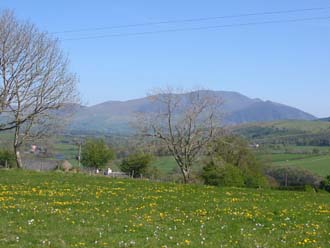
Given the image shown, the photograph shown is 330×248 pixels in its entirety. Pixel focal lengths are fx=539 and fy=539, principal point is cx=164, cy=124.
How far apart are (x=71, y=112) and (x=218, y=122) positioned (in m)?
17.0

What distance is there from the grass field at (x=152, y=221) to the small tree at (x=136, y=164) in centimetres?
4116

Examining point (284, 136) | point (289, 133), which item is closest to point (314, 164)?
point (284, 136)

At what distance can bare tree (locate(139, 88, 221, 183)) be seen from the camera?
2227 inches

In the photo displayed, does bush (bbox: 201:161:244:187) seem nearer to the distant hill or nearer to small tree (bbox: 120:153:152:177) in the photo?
small tree (bbox: 120:153:152:177)

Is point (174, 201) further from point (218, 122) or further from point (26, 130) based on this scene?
point (218, 122)

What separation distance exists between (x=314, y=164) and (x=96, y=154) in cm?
3695

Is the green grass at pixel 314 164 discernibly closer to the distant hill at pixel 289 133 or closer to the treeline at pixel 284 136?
the treeline at pixel 284 136

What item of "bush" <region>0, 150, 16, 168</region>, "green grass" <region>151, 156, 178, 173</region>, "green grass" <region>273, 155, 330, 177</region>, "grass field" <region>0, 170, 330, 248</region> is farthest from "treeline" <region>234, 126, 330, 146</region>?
"grass field" <region>0, 170, 330, 248</region>

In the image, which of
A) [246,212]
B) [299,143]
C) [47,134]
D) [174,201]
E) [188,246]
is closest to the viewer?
[188,246]

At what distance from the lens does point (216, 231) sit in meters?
14.2

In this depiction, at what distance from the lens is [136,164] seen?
216 feet

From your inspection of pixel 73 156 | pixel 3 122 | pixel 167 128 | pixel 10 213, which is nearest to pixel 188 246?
pixel 10 213

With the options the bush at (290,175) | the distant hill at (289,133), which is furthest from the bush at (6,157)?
the distant hill at (289,133)

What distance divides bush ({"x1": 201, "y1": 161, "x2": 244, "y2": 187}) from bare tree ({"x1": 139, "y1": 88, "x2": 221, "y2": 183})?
190 cm
